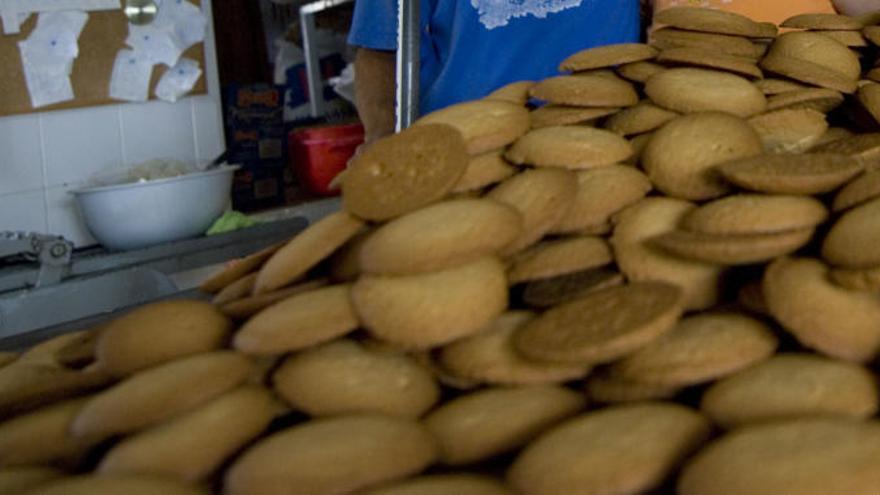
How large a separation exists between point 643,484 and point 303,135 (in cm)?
265

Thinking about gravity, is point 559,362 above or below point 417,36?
below

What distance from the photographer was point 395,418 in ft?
2.13

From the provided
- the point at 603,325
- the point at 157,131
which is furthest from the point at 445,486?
the point at 157,131

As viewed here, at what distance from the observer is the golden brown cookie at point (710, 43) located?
42.5 inches

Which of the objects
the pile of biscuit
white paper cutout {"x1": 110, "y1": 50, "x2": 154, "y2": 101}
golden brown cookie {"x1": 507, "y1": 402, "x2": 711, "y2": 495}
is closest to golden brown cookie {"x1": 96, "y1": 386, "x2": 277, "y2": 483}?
the pile of biscuit

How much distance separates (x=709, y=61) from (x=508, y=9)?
851 mm

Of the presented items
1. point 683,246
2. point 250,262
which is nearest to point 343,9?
point 250,262

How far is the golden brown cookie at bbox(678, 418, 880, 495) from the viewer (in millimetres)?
529

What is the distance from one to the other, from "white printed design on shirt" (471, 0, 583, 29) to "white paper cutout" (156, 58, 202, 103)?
1434 mm

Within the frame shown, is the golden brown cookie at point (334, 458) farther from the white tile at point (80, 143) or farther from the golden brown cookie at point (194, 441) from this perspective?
the white tile at point (80, 143)

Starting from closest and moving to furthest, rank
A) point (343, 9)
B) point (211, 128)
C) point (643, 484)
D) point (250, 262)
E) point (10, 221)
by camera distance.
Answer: point (643, 484), point (250, 262), point (10, 221), point (211, 128), point (343, 9)

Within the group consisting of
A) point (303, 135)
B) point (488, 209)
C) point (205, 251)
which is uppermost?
point (488, 209)

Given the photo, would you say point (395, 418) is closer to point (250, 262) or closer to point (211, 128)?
point (250, 262)

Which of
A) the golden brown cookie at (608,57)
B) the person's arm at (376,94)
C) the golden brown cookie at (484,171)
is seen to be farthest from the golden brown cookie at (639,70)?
the person's arm at (376,94)
